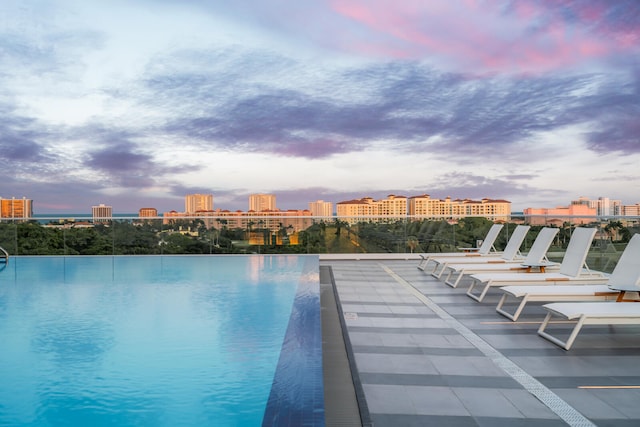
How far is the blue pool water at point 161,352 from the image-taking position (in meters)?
3.22

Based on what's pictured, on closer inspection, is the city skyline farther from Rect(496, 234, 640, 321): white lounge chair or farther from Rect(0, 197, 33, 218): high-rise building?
Rect(496, 234, 640, 321): white lounge chair

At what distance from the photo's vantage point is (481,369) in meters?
3.84

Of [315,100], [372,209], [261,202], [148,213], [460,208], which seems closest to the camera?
[148,213]

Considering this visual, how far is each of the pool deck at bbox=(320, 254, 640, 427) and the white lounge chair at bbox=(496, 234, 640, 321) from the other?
1.00 ft

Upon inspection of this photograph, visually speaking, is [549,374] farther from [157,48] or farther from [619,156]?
[619,156]

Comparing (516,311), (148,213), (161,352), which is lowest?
(161,352)

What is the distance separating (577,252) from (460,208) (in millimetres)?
6377

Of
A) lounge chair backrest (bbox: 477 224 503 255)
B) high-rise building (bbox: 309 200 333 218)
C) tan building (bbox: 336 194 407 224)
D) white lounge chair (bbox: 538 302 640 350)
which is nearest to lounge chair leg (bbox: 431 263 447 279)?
lounge chair backrest (bbox: 477 224 503 255)

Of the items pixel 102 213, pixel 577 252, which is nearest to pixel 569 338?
pixel 577 252

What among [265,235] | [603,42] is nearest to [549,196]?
[603,42]

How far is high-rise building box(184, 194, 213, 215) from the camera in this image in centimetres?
1666

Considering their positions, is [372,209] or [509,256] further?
[372,209]

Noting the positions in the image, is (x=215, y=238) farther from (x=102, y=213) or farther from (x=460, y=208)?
(x=460, y=208)

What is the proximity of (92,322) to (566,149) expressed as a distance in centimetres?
1455
